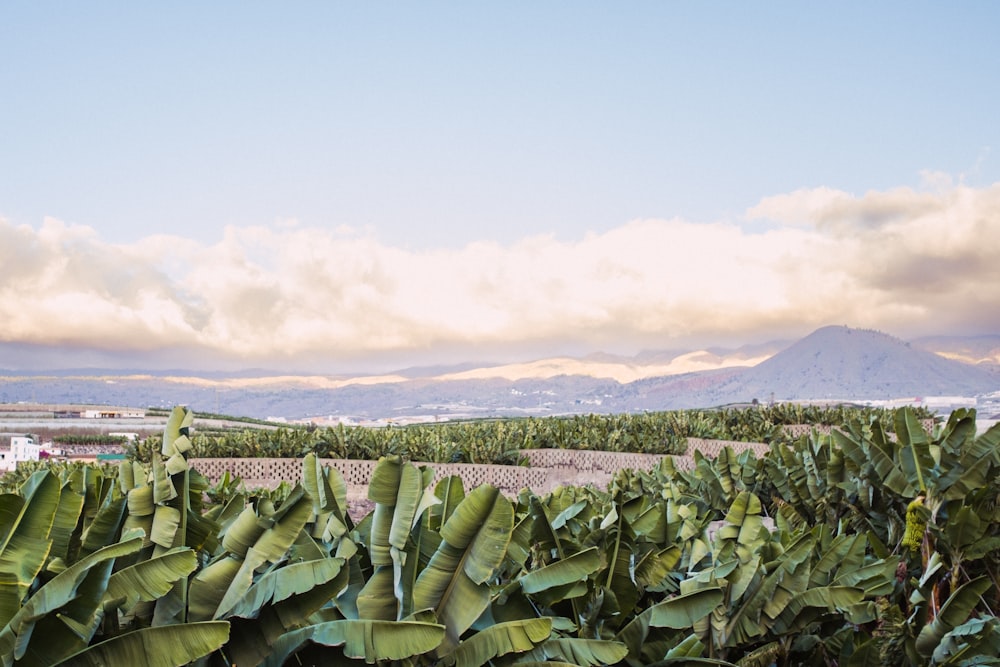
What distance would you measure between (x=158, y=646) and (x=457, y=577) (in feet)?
2.44

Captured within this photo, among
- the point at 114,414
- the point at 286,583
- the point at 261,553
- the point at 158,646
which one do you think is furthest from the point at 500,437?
the point at 114,414

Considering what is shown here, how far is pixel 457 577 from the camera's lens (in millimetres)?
2107

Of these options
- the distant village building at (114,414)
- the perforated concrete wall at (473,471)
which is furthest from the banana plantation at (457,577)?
the distant village building at (114,414)

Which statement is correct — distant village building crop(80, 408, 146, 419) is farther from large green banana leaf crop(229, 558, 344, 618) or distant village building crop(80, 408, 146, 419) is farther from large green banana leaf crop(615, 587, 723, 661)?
large green banana leaf crop(615, 587, 723, 661)

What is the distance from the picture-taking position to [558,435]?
2019 cm

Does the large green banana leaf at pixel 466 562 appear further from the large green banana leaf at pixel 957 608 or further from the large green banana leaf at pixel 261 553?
the large green banana leaf at pixel 957 608

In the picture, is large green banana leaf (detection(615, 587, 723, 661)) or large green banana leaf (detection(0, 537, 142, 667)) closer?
large green banana leaf (detection(0, 537, 142, 667))

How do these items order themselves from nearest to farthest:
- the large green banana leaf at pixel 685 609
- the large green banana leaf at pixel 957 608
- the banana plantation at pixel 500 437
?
the large green banana leaf at pixel 685 609 < the large green banana leaf at pixel 957 608 < the banana plantation at pixel 500 437

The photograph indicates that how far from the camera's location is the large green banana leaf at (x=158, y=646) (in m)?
1.83

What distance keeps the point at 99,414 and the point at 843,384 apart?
6705 inches

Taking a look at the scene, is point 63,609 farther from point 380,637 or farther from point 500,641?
point 500,641

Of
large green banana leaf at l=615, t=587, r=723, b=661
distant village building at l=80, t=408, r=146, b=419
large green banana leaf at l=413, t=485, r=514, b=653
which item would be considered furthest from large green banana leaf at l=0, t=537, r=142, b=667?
distant village building at l=80, t=408, r=146, b=419

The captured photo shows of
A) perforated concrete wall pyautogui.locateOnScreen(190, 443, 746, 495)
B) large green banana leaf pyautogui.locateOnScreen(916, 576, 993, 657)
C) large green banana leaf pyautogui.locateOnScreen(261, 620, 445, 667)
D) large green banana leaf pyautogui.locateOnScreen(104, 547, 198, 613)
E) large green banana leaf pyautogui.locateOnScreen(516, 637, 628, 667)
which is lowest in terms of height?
perforated concrete wall pyautogui.locateOnScreen(190, 443, 746, 495)

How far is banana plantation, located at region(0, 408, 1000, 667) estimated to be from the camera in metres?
1.94
